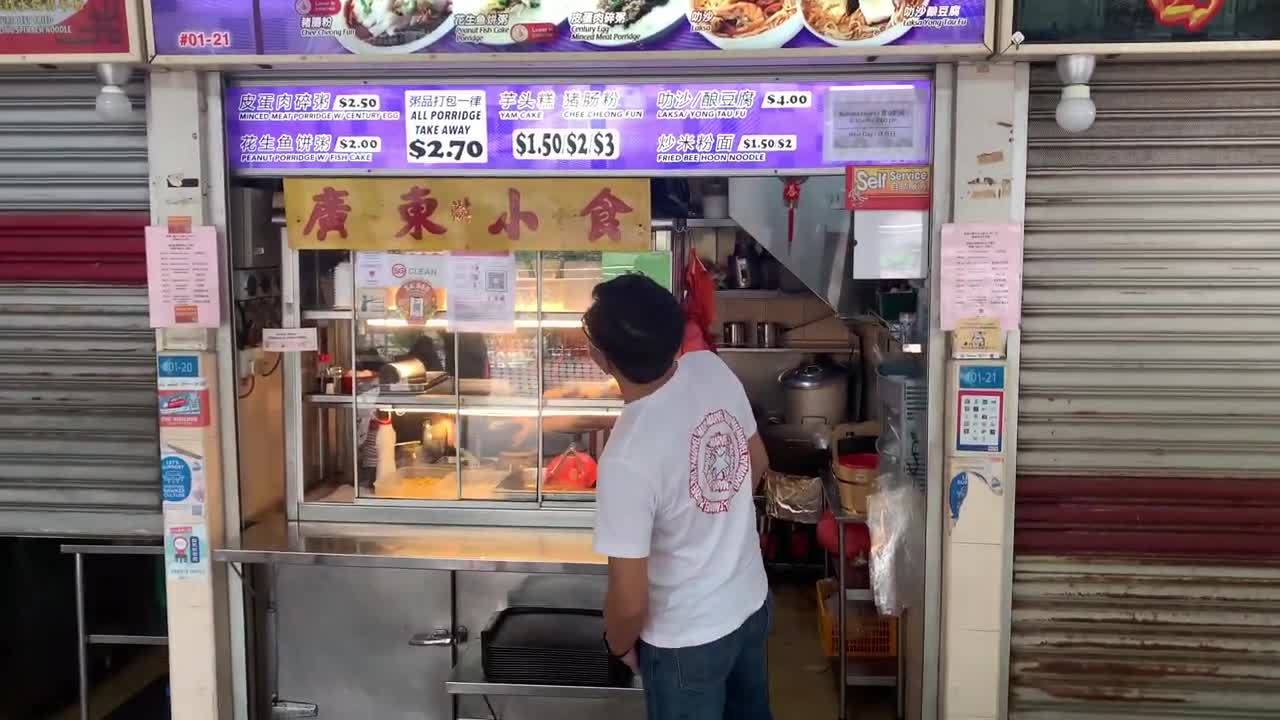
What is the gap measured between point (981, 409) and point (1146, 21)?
1331 millimetres

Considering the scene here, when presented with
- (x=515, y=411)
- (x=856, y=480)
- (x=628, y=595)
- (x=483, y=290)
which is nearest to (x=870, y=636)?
(x=856, y=480)

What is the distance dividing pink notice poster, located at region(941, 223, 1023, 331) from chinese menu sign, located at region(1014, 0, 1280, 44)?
627 mm

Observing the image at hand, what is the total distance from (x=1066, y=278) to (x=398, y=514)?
2799 millimetres

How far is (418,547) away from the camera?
145 inches

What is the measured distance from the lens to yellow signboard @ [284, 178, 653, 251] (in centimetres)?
355

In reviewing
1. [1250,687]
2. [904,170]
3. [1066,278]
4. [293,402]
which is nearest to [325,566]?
[293,402]

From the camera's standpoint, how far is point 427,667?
3814mm

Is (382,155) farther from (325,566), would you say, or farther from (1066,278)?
(1066,278)

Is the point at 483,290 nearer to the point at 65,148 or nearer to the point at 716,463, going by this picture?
the point at 65,148

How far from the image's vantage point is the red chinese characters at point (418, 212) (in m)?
3.62

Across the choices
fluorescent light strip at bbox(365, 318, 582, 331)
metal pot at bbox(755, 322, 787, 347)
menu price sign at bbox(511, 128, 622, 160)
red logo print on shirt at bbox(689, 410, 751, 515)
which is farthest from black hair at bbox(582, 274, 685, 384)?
metal pot at bbox(755, 322, 787, 347)

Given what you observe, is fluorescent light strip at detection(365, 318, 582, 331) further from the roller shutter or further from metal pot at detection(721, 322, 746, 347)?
metal pot at detection(721, 322, 746, 347)

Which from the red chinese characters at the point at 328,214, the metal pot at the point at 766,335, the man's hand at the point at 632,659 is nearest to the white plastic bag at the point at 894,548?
the man's hand at the point at 632,659

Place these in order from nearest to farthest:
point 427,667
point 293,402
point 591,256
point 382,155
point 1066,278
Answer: point 1066,278 < point 382,155 < point 427,667 < point 293,402 < point 591,256
